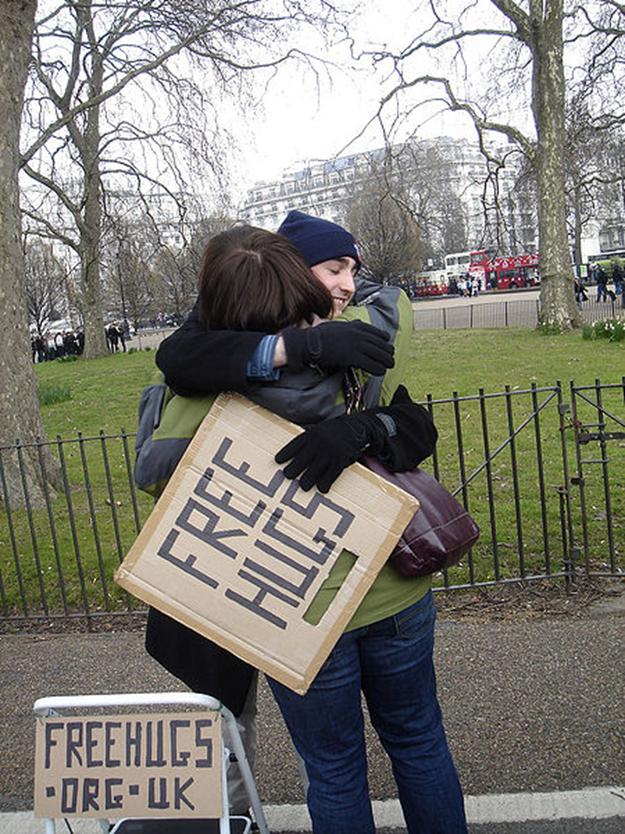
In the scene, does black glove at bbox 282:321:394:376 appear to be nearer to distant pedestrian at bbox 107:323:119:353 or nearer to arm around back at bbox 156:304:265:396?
arm around back at bbox 156:304:265:396

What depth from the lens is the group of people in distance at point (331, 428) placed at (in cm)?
196

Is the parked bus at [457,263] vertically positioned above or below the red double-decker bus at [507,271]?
above

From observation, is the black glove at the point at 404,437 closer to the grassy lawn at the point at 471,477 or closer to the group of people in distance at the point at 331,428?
the group of people in distance at the point at 331,428

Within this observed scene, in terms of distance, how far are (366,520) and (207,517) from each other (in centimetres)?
41

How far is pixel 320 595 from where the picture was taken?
2.04 meters

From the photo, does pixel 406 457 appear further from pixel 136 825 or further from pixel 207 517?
pixel 136 825

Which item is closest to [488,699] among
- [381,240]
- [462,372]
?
[462,372]

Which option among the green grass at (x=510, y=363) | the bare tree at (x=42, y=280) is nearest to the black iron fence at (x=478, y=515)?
the green grass at (x=510, y=363)

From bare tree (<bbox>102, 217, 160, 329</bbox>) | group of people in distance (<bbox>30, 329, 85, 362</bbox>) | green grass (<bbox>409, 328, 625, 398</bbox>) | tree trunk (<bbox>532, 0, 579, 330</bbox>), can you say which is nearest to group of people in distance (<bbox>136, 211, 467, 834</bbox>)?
green grass (<bbox>409, 328, 625, 398</bbox>)

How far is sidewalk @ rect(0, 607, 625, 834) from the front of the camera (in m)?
3.23

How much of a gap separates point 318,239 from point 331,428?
1.69 feet

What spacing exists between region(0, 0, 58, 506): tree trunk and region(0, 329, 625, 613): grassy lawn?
0.43m

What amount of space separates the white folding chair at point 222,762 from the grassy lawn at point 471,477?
269 cm

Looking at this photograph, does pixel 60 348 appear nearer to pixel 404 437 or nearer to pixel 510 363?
pixel 510 363
